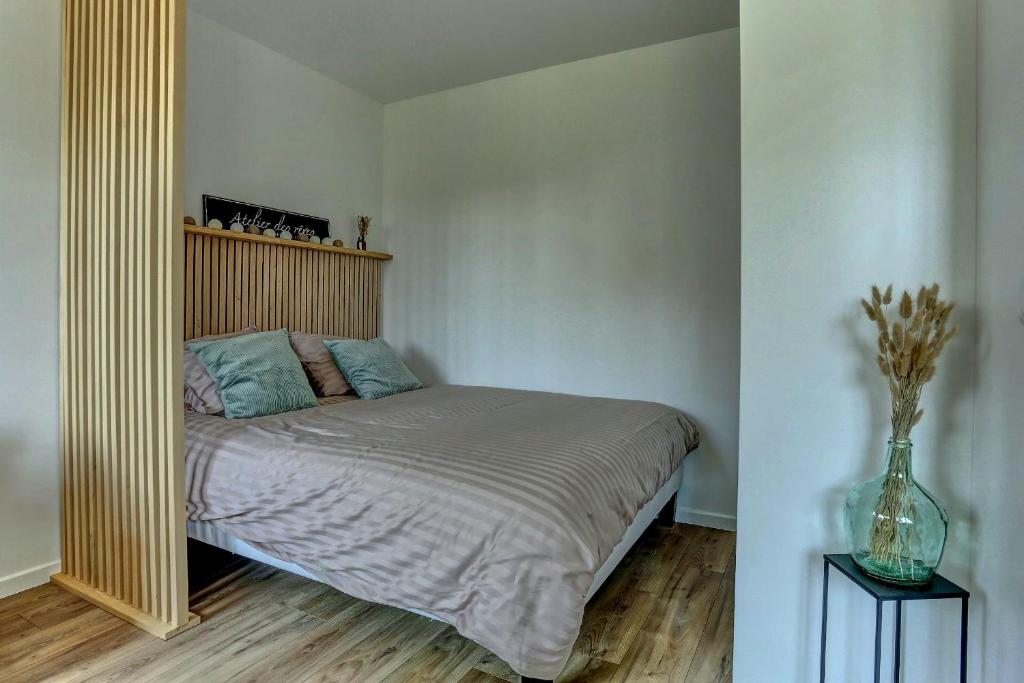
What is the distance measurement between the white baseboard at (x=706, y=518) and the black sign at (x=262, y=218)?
2.95m

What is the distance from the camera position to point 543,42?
3.19 m

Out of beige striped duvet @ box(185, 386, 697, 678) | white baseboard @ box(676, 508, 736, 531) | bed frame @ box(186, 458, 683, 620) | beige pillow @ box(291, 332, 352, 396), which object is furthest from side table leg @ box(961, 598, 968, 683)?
beige pillow @ box(291, 332, 352, 396)

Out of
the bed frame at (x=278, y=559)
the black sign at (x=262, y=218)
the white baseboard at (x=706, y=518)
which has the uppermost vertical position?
the black sign at (x=262, y=218)

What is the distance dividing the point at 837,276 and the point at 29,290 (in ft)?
9.18

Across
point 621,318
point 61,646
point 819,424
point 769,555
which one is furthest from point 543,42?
point 61,646

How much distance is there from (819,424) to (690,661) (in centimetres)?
90

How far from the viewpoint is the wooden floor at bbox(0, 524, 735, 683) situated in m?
1.61

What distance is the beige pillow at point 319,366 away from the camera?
3.00 meters

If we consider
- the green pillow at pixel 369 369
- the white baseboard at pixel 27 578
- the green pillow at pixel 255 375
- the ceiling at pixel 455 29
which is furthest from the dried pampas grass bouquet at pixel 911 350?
the white baseboard at pixel 27 578

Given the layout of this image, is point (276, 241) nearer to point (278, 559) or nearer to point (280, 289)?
point (280, 289)

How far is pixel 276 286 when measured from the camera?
11.1 feet

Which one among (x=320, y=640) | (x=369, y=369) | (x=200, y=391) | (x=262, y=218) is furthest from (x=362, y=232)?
(x=320, y=640)

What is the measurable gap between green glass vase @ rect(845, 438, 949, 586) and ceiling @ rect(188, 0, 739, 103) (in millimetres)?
2546

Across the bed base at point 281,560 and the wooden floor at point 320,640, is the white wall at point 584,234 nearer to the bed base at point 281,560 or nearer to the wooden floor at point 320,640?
the bed base at point 281,560
